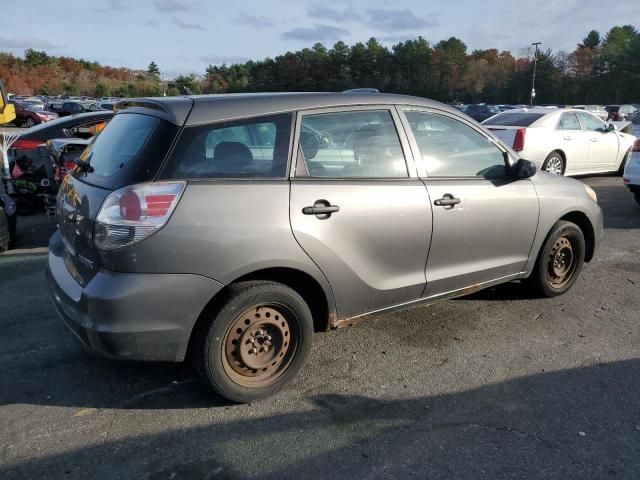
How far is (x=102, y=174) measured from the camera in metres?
3.07

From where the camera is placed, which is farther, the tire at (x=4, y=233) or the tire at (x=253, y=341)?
the tire at (x=4, y=233)

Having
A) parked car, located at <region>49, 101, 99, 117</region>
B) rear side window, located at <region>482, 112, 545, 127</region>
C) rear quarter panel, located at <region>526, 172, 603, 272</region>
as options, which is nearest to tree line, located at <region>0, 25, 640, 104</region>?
parked car, located at <region>49, 101, 99, 117</region>

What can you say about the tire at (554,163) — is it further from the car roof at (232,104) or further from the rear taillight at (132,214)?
the rear taillight at (132,214)

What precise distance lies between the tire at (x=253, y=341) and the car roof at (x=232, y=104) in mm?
970

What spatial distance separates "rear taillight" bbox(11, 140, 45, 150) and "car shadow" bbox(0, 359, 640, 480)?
22.5ft

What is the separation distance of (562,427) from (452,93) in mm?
84387

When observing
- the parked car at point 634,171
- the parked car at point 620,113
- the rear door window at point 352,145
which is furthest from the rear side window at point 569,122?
the parked car at point 620,113

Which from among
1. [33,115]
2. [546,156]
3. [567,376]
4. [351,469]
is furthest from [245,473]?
[33,115]

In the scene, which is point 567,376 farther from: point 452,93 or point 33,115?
point 452,93

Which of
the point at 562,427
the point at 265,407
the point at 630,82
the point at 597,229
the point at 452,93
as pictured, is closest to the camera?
the point at 562,427

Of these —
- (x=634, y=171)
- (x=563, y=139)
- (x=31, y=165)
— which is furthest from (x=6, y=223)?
(x=563, y=139)

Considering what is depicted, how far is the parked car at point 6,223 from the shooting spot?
6.32 m

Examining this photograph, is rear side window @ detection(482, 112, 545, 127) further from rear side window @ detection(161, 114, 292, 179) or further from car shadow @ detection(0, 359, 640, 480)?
rear side window @ detection(161, 114, 292, 179)

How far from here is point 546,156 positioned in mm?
10312
